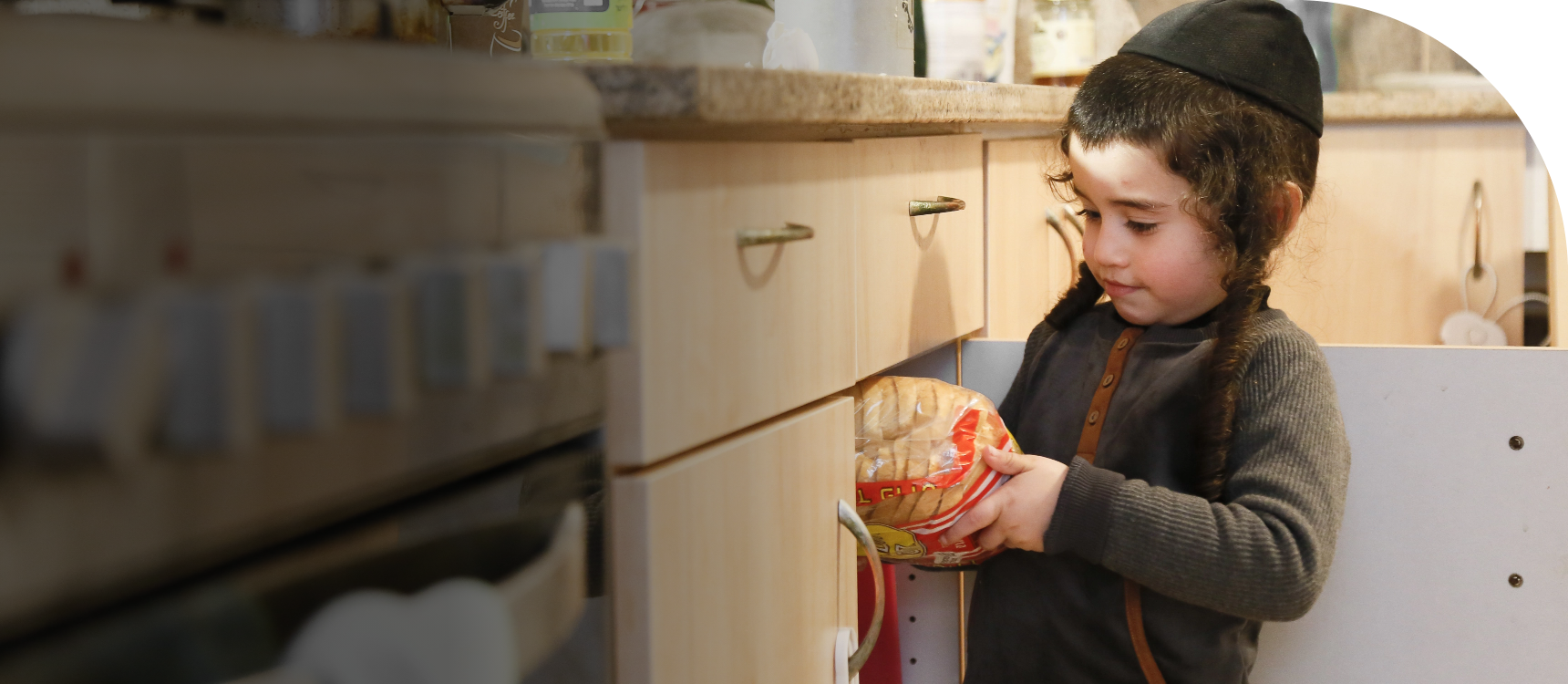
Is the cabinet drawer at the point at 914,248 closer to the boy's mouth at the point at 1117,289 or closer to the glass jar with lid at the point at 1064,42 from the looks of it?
the boy's mouth at the point at 1117,289

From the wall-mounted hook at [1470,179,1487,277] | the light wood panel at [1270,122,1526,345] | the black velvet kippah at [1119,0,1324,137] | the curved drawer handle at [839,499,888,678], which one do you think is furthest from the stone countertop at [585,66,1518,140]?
the wall-mounted hook at [1470,179,1487,277]

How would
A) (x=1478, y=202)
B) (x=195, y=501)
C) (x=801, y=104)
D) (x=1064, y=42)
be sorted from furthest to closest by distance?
(x=1064, y=42), (x=1478, y=202), (x=801, y=104), (x=195, y=501)

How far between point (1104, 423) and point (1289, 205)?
26 cm

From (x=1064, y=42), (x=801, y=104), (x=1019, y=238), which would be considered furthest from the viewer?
(x=1064, y=42)

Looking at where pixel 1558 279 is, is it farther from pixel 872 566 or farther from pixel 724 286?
pixel 724 286

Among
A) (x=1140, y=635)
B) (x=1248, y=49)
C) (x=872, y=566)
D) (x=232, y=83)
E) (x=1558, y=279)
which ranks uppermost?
(x=1248, y=49)

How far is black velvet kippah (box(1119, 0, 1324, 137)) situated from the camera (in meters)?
1.00

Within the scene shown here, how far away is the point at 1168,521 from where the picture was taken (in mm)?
895

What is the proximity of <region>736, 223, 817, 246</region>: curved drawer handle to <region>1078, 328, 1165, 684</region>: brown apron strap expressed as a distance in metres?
0.43

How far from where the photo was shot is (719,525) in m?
0.65

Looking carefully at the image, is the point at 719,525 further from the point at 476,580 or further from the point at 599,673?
the point at 476,580

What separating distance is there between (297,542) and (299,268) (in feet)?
0.28

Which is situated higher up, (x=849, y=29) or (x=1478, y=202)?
(x=849, y=29)

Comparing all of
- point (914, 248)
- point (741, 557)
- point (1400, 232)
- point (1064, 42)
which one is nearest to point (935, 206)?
point (914, 248)
